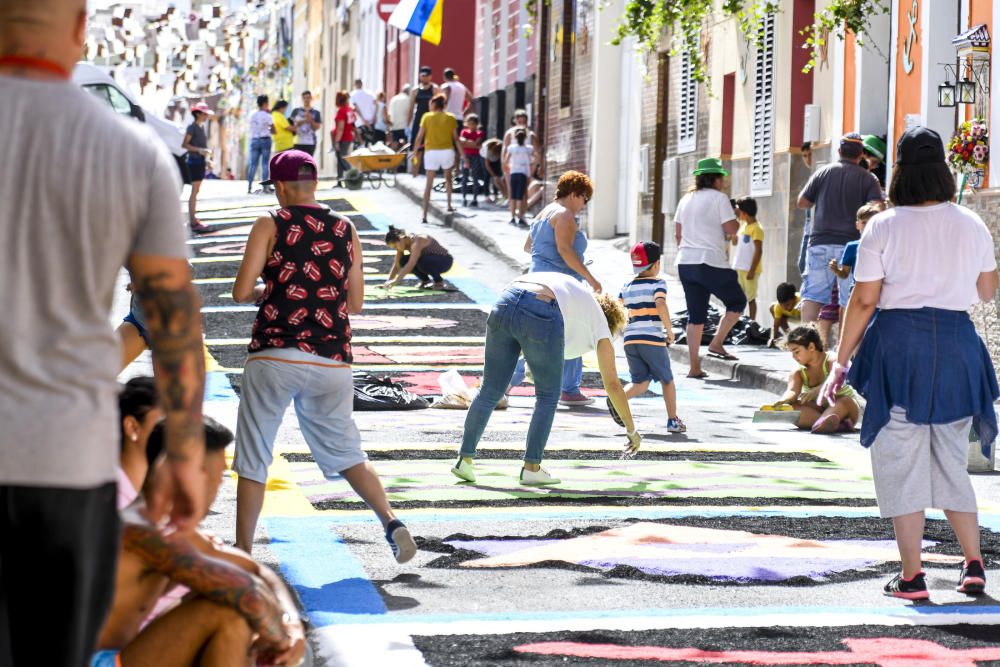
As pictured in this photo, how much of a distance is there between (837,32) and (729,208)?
3978mm

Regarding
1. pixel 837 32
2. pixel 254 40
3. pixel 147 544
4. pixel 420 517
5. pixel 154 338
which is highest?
pixel 254 40

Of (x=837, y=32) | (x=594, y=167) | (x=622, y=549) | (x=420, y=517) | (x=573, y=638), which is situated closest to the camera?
(x=573, y=638)

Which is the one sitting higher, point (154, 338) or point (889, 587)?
point (154, 338)

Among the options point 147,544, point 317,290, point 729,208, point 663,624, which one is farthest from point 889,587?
point 729,208

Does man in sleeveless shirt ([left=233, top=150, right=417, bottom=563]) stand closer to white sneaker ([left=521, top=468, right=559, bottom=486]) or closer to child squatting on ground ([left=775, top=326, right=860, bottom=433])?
white sneaker ([left=521, top=468, right=559, bottom=486])

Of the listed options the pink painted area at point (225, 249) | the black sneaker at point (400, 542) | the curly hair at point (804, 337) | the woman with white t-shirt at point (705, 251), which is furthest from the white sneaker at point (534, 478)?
the pink painted area at point (225, 249)

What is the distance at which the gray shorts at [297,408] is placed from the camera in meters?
6.96

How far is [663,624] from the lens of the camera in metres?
6.12

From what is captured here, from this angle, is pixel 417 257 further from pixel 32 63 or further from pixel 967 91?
pixel 32 63

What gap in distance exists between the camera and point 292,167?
22.9 ft

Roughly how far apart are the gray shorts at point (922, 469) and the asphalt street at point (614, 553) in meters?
0.33

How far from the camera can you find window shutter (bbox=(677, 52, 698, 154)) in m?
25.2

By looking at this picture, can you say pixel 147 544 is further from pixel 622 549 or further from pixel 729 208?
pixel 729 208

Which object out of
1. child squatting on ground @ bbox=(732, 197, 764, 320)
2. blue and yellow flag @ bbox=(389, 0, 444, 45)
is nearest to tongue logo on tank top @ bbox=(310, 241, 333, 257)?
child squatting on ground @ bbox=(732, 197, 764, 320)
